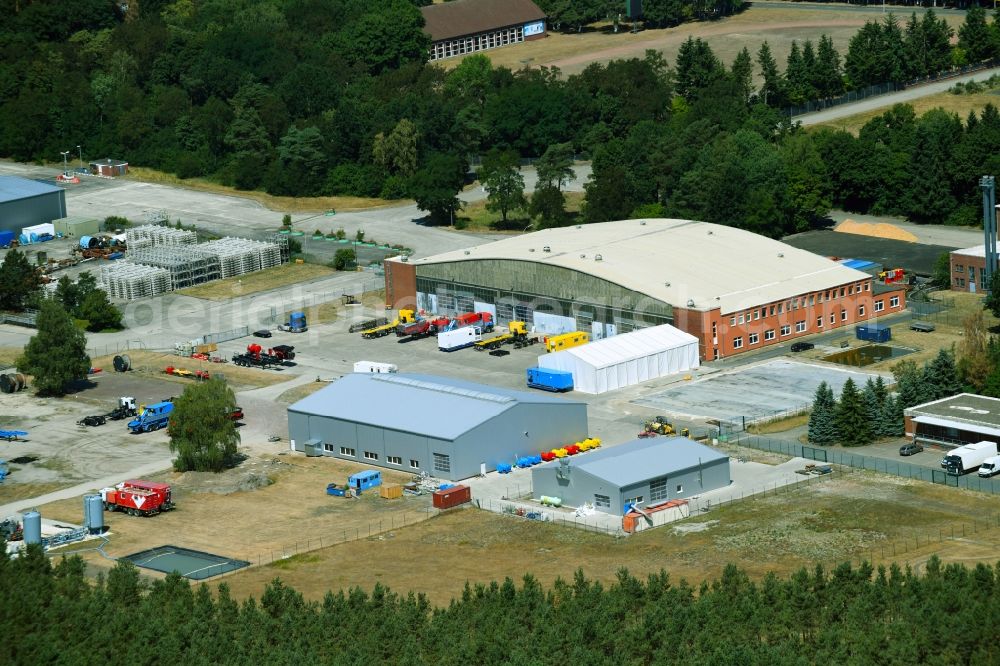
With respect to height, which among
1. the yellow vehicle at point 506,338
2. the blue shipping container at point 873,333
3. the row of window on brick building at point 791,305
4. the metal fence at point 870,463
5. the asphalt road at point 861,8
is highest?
the asphalt road at point 861,8

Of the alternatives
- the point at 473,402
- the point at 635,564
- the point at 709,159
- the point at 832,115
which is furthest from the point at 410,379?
the point at 832,115

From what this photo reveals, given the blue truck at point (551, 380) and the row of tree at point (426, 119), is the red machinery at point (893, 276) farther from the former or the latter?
the blue truck at point (551, 380)

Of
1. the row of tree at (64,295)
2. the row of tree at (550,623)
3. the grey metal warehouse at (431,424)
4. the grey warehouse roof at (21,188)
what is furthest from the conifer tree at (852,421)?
the grey warehouse roof at (21,188)

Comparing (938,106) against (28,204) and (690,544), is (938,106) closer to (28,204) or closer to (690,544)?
(28,204)

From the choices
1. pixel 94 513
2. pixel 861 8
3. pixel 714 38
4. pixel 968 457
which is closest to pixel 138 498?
pixel 94 513

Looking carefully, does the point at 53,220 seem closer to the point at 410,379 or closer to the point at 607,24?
the point at 410,379

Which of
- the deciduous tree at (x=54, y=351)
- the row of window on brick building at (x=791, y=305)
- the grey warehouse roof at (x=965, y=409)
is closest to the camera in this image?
the grey warehouse roof at (x=965, y=409)
